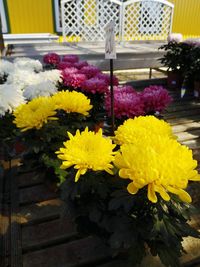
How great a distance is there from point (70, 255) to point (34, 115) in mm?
768

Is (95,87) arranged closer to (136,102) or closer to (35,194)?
(136,102)

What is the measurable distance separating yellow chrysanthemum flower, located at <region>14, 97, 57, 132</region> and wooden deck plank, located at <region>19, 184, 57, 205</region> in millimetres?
725

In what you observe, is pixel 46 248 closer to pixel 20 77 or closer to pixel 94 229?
pixel 94 229

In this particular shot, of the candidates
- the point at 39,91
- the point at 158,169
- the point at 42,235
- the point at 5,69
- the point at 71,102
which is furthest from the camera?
the point at 5,69

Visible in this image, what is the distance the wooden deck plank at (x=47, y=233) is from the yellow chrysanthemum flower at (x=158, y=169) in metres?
0.88

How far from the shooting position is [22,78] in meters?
2.13

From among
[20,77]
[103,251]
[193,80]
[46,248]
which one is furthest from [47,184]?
[193,80]

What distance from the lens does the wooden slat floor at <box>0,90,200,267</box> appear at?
1337 mm

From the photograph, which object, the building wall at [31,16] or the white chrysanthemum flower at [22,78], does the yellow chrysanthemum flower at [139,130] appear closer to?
the white chrysanthemum flower at [22,78]

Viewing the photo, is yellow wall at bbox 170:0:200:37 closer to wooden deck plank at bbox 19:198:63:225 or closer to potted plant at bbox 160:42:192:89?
potted plant at bbox 160:42:192:89

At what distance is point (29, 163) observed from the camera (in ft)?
5.47

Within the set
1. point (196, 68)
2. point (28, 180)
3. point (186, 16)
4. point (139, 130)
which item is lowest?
point (28, 180)

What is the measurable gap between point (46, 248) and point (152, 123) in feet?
3.01

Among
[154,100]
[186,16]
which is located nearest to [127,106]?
[154,100]
